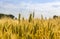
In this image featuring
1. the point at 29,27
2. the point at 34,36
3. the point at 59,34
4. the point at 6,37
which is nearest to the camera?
the point at 6,37

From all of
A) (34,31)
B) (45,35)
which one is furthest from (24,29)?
(45,35)

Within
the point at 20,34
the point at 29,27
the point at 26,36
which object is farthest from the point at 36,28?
the point at 26,36

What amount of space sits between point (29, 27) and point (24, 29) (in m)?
0.21

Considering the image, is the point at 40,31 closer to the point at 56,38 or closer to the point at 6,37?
the point at 56,38

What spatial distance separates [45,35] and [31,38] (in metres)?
0.35

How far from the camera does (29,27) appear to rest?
413 cm

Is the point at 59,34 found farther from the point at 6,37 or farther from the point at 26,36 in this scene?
the point at 6,37

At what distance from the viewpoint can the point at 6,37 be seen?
3312 millimetres

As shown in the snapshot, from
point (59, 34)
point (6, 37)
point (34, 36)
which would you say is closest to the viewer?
point (6, 37)

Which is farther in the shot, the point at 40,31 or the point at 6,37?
the point at 40,31

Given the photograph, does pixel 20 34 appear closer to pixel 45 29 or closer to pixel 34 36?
pixel 34 36

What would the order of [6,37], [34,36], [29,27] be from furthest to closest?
[29,27], [34,36], [6,37]

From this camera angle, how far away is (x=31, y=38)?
131 inches

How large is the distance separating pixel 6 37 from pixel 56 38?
0.79 metres
